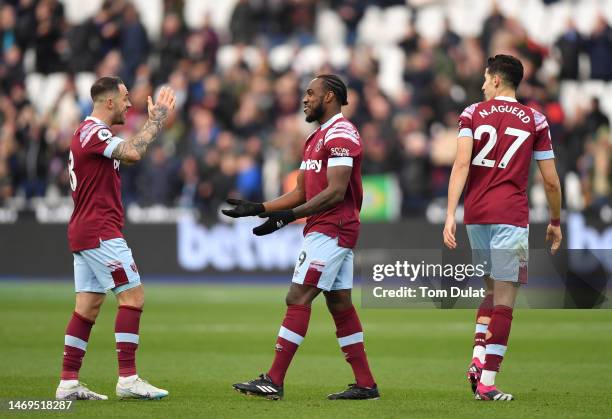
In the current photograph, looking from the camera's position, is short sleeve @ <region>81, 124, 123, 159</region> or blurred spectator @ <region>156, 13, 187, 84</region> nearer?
short sleeve @ <region>81, 124, 123, 159</region>

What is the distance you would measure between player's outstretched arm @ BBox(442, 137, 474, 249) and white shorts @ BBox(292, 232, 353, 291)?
0.82 m

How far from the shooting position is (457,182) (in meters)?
8.93

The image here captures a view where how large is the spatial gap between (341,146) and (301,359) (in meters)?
4.08

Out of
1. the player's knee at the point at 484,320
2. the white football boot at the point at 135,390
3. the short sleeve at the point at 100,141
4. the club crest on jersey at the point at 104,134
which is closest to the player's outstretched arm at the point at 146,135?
the short sleeve at the point at 100,141

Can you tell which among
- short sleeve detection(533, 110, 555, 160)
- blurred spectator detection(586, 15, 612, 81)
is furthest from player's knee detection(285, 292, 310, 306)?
blurred spectator detection(586, 15, 612, 81)

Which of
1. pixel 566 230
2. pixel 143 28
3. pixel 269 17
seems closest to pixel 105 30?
pixel 143 28

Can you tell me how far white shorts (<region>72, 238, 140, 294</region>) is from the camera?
29.7 ft

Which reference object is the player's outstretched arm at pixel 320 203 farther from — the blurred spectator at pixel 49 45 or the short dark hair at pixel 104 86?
the blurred spectator at pixel 49 45

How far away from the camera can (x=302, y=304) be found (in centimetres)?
898

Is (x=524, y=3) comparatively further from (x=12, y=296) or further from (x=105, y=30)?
(x=12, y=296)

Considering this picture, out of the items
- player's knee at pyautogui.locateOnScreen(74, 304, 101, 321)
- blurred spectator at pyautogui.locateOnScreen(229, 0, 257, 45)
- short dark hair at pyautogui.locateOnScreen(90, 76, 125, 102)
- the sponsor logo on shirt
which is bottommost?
player's knee at pyautogui.locateOnScreen(74, 304, 101, 321)

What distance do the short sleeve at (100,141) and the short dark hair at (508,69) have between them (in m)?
2.94

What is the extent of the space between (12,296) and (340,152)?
12.0 m

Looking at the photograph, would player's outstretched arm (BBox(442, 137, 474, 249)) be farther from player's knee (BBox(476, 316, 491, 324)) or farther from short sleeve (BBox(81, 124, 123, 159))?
short sleeve (BBox(81, 124, 123, 159))
